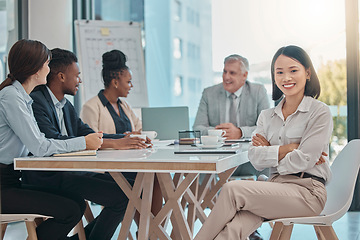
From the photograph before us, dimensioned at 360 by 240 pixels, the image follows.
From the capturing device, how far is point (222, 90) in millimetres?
4020

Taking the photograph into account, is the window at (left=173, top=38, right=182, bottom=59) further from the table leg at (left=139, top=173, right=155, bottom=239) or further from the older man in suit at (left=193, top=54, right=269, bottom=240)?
the table leg at (left=139, top=173, right=155, bottom=239)

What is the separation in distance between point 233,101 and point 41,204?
208cm

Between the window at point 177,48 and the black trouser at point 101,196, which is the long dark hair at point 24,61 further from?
the window at point 177,48

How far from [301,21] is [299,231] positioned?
6.81ft


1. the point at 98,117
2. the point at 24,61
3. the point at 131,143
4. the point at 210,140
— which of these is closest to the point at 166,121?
the point at 98,117

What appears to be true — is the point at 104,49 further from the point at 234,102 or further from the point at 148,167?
the point at 148,167

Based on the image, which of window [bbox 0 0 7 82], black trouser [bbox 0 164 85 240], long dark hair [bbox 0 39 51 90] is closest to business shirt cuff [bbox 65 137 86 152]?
black trouser [bbox 0 164 85 240]

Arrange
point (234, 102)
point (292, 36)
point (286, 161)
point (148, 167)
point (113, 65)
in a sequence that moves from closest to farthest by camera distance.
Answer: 1. point (148, 167)
2. point (286, 161)
3. point (113, 65)
4. point (234, 102)
5. point (292, 36)

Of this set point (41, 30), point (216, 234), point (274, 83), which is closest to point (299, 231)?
point (274, 83)

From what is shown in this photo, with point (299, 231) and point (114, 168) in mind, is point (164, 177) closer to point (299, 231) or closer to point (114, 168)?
point (114, 168)

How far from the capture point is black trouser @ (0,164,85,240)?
90.6 inches

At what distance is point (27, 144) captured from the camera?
2201mm

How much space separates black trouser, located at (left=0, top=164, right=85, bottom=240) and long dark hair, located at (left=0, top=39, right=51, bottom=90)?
1.47 ft

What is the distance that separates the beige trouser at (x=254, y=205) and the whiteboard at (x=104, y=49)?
9.58 feet
